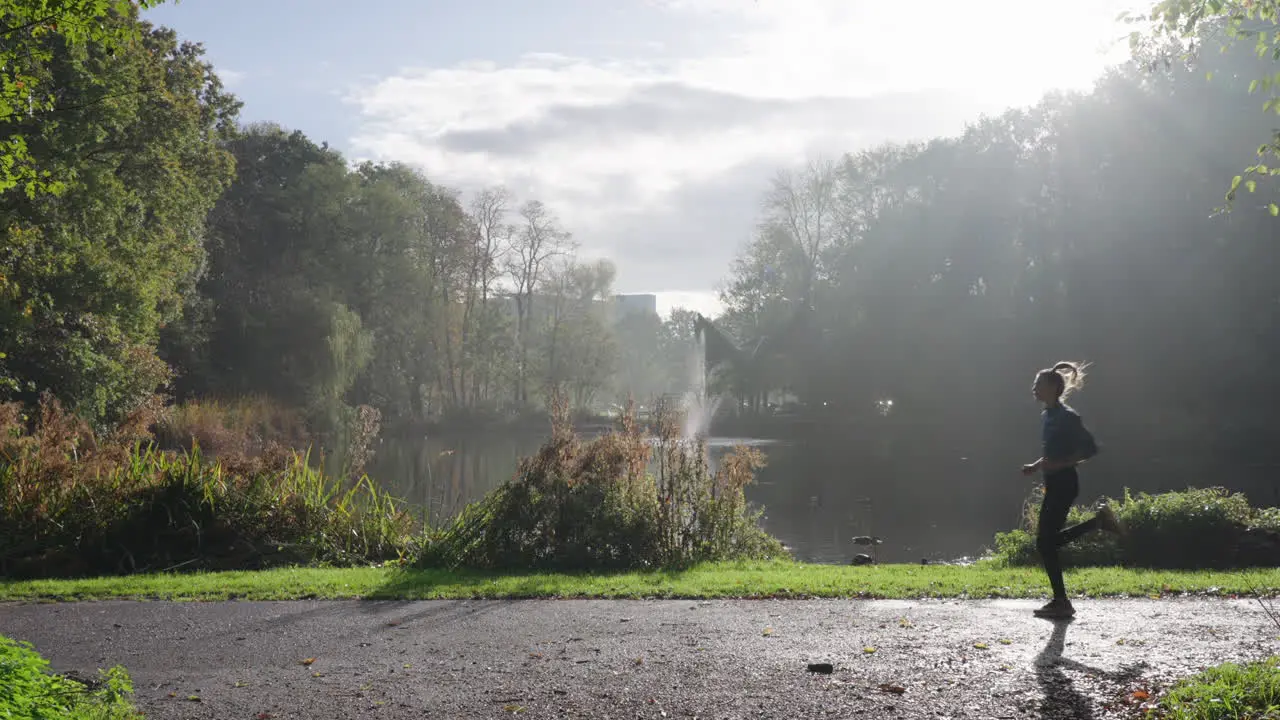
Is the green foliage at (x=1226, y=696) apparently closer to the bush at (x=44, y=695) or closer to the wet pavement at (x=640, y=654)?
the wet pavement at (x=640, y=654)

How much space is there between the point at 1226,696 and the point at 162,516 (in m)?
11.4

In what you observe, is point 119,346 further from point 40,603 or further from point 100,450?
point 40,603

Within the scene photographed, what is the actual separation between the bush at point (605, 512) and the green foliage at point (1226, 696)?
6.94 meters

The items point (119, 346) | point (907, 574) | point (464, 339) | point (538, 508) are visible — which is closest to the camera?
point (907, 574)

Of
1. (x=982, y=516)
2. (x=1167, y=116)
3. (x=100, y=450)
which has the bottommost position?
(x=982, y=516)

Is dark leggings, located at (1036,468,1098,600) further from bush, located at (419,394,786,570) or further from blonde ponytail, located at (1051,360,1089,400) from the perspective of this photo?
bush, located at (419,394,786,570)

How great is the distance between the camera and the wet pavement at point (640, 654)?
5.85m

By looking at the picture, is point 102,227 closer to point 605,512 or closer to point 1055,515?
point 605,512

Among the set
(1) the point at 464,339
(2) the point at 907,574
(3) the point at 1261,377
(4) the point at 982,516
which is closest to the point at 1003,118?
(3) the point at 1261,377

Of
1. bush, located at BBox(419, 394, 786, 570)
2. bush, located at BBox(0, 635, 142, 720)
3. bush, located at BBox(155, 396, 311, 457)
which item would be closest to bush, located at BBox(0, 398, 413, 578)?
bush, located at BBox(419, 394, 786, 570)

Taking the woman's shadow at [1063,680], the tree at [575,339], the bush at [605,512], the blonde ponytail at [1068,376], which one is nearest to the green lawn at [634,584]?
the bush at [605,512]

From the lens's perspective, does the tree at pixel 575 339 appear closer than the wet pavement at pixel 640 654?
No

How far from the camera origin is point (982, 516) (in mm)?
23797

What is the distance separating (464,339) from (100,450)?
5518 cm
